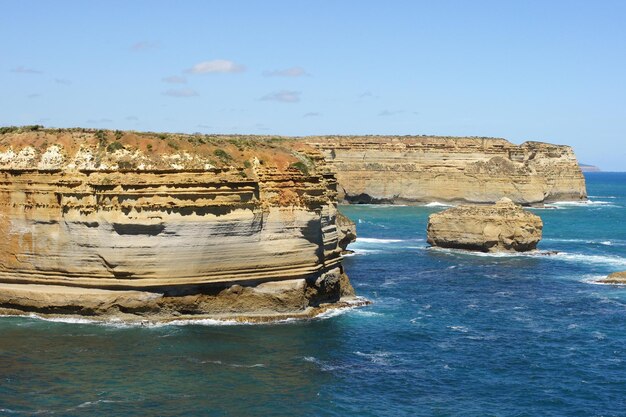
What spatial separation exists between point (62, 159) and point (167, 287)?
30.2ft

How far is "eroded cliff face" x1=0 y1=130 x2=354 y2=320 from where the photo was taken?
4134 cm

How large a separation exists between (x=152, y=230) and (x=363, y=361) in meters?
12.9

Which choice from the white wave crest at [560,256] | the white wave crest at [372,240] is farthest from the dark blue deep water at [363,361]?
the white wave crest at [372,240]

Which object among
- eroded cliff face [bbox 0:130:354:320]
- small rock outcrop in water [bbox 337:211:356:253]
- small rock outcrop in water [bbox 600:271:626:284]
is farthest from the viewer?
small rock outcrop in water [bbox 337:211:356:253]

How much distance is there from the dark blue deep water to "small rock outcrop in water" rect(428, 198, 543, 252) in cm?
1694

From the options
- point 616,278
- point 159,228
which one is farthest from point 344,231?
point 159,228

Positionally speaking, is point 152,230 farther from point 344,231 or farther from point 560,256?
point 560,256

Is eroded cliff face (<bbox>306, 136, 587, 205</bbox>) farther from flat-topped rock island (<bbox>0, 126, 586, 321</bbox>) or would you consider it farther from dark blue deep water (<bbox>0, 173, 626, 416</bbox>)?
flat-topped rock island (<bbox>0, 126, 586, 321</bbox>)

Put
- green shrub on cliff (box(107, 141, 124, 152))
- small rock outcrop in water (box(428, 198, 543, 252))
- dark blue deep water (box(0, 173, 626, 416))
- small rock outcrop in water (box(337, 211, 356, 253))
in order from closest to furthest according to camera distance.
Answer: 1. dark blue deep water (box(0, 173, 626, 416))
2. green shrub on cliff (box(107, 141, 124, 152))
3. small rock outcrop in water (box(337, 211, 356, 253))
4. small rock outcrop in water (box(428, 198, 543, 252))

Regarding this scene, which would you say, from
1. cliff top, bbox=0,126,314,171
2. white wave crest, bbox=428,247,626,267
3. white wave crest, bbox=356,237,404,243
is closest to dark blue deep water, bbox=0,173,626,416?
cliff top, bbox=0,126,314,171

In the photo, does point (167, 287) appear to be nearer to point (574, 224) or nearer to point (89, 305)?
point (89, 305)

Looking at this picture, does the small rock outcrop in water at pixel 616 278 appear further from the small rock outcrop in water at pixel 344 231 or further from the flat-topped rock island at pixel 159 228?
the flat-topped rock island at pixel 159 228

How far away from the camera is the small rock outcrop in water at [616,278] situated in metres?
56.4

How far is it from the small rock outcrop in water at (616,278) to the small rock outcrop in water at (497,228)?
43.7 feet
